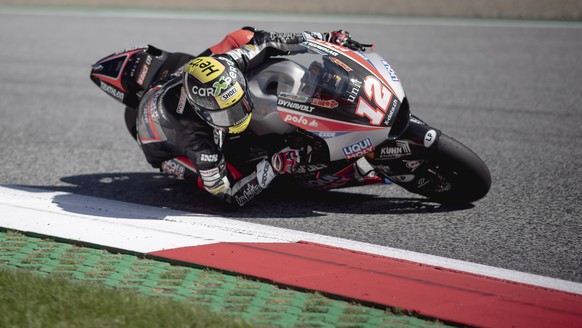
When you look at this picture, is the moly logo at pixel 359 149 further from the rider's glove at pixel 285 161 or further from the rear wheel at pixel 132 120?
the rear wheel at pixel 132 120

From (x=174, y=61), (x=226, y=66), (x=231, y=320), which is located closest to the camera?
(x=231, y=320)

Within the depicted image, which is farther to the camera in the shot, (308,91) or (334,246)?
(308,91)


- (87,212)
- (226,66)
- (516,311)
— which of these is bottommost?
(87,212)

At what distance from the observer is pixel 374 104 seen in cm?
530

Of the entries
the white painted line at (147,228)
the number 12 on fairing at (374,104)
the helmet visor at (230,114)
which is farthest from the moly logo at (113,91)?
the number 12 on fairing at (374,104)

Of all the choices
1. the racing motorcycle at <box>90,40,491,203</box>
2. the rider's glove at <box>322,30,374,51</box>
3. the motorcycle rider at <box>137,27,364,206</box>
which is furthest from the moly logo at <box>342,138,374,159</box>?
the rider's glove at <box>322,30,374,51</box>

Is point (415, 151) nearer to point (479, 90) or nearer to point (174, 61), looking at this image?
point (174, 61)

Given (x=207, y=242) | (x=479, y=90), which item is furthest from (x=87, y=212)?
(x=479, y=90)

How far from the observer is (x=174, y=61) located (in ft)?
21.8

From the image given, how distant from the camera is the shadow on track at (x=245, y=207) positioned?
587 cm

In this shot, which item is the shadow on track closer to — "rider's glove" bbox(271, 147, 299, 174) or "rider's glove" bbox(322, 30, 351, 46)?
"rider's glove" bbox(271, 147, 299, 174)

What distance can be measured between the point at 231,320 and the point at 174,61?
327 centimetres

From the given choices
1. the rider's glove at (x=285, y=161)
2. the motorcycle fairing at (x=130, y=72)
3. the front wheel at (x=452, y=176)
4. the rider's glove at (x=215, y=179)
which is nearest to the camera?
the front wheel at (x=452, y=176)

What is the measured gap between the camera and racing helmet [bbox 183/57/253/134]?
5316 millimetres
